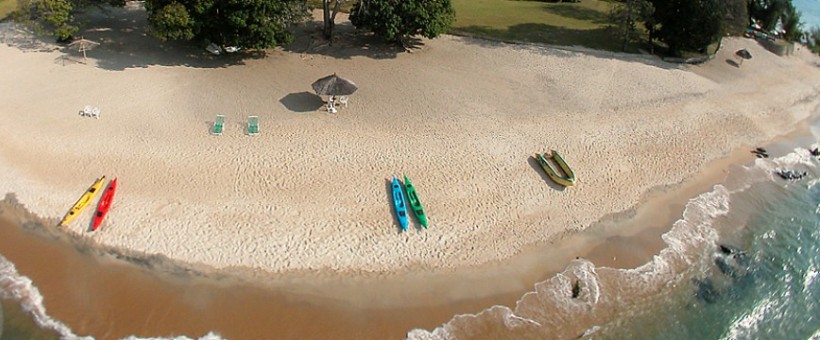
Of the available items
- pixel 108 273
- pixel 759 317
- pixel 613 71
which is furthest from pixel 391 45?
pixel 759 317

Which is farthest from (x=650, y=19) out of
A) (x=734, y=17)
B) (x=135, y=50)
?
(x=135, y=50)

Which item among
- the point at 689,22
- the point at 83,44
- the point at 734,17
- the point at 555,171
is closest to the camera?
the point at 555,171

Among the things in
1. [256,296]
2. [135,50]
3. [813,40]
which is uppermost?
[813,40]

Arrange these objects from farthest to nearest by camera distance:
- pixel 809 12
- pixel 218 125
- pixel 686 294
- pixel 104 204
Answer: pixel 809 12 < pixel 218 125 < pixel 104 204 < pixel 686 294

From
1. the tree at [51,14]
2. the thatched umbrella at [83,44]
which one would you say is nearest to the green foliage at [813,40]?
the tree at [51,14]

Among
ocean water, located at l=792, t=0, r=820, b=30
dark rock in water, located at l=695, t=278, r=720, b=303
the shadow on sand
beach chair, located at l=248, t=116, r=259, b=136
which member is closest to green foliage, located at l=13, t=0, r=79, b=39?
beach chair, located at l=248, t=116, r=259, b=136

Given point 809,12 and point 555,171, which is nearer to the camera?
point 555,171

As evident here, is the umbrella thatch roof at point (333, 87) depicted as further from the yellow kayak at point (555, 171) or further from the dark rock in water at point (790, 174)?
the dark rock in water at point (790, 174)

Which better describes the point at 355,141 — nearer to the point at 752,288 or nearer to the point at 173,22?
the point at 173,22
